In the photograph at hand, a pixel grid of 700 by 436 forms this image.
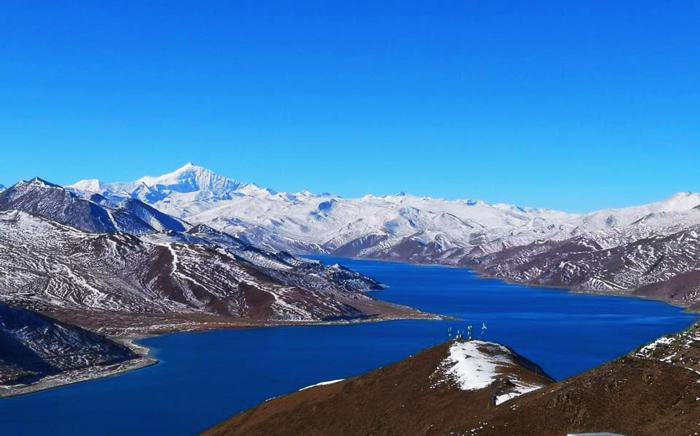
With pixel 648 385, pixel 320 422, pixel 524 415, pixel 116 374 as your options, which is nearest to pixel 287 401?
pixel 320 422

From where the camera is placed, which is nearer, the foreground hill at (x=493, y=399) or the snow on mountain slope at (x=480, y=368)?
the foreground hill at (x=493, y=399)

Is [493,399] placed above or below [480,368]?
below

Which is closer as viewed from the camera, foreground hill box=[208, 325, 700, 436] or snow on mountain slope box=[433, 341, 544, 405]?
foreground hill box=[208, 325, 700, 436]

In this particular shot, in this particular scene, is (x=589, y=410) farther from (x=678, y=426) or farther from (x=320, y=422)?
(x=320, y=422)

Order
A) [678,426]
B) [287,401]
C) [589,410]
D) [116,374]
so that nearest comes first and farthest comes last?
[678,426] → [589,410] → [287,401] → [116,374]

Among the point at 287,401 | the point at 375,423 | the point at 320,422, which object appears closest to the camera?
the point at 375,423

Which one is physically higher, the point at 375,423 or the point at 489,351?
the point at 489,351

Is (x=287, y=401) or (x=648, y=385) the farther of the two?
(x=287, y=401)

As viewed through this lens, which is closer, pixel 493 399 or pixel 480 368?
pixel 493 399
